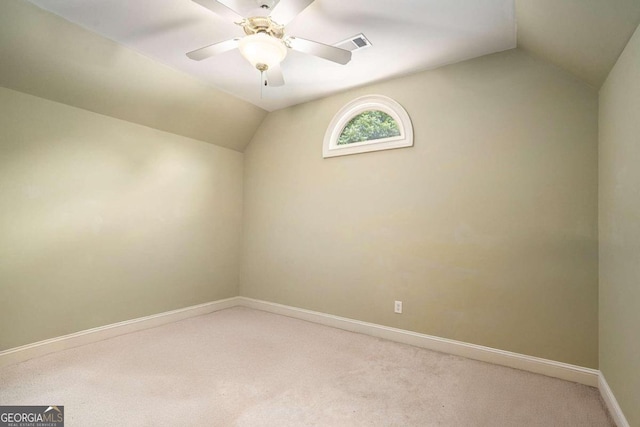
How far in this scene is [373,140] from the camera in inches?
137

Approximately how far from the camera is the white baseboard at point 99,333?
2641mm

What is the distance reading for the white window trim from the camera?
326 centimetres

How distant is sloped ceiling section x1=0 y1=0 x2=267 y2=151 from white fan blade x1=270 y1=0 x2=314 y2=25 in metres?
1.76

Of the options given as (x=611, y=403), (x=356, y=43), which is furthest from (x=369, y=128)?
(x=611, y=403)

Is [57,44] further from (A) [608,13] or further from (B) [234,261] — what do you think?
(A) [608,13]

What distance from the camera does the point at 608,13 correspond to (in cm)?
162

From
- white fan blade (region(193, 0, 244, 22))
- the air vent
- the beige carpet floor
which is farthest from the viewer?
the air vent

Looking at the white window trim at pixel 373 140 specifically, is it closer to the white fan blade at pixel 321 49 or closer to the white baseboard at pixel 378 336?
the white fan blade at pixel 321 49

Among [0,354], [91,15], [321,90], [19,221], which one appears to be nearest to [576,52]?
[321,90]

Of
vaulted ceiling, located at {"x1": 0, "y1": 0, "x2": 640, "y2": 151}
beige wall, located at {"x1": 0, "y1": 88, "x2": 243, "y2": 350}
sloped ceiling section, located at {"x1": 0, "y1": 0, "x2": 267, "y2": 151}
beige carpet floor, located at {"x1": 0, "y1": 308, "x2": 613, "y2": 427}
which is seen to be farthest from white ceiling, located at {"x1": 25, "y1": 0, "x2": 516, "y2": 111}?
beige carpet floor, located at {"x1": 0, "y1": 308, "x2": 613, "y2": 427}

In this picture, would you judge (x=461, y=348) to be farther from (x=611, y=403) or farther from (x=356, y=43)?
(x=356, y=43)

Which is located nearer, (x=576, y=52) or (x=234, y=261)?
(x=576, y=52)

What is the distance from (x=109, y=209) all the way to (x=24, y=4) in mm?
1839

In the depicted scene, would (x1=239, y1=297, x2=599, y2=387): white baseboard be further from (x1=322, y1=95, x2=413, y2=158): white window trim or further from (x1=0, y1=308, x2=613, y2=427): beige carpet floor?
(x1=322, y1=95, x2=413, y2=158): white window trim
